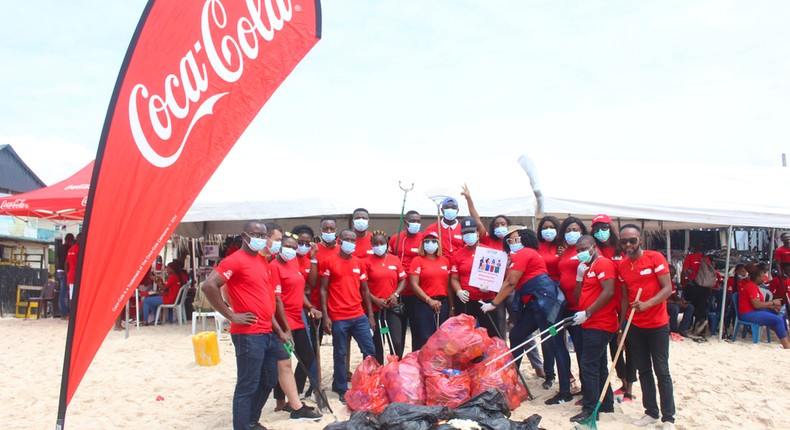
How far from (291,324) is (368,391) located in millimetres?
954

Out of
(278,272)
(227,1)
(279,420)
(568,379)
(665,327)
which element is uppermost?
(227,1)

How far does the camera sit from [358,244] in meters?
6.92

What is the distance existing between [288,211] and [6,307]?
29.0 ft

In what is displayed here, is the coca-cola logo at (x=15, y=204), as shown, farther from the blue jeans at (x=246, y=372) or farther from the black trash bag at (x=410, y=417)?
the black trash bag at (x=410, y=417)

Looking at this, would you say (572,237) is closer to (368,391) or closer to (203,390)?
(368,391)

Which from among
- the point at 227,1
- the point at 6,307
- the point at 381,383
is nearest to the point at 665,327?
the point at 381,383

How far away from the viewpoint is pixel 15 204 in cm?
1277

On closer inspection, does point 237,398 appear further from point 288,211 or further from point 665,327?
point 288,211

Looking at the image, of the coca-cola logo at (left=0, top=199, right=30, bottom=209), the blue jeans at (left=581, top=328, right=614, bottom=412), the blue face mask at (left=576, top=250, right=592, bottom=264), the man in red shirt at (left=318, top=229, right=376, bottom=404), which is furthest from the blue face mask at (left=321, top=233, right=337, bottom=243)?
the coca-cola logo at (left=0, top=199, right=30, bottom=209)

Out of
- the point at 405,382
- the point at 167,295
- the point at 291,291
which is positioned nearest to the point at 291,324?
the point at 291,291

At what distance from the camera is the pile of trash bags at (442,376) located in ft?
17.3

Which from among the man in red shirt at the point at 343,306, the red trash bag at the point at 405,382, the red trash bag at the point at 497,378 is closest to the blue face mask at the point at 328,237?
the man in red shirt at the point at 343,306

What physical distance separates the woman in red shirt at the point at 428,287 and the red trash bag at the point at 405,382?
864 millimetres

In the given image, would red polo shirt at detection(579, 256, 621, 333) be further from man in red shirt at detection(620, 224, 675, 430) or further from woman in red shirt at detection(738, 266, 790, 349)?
woman in red shirt at detection(738, 266, 790, 349)
